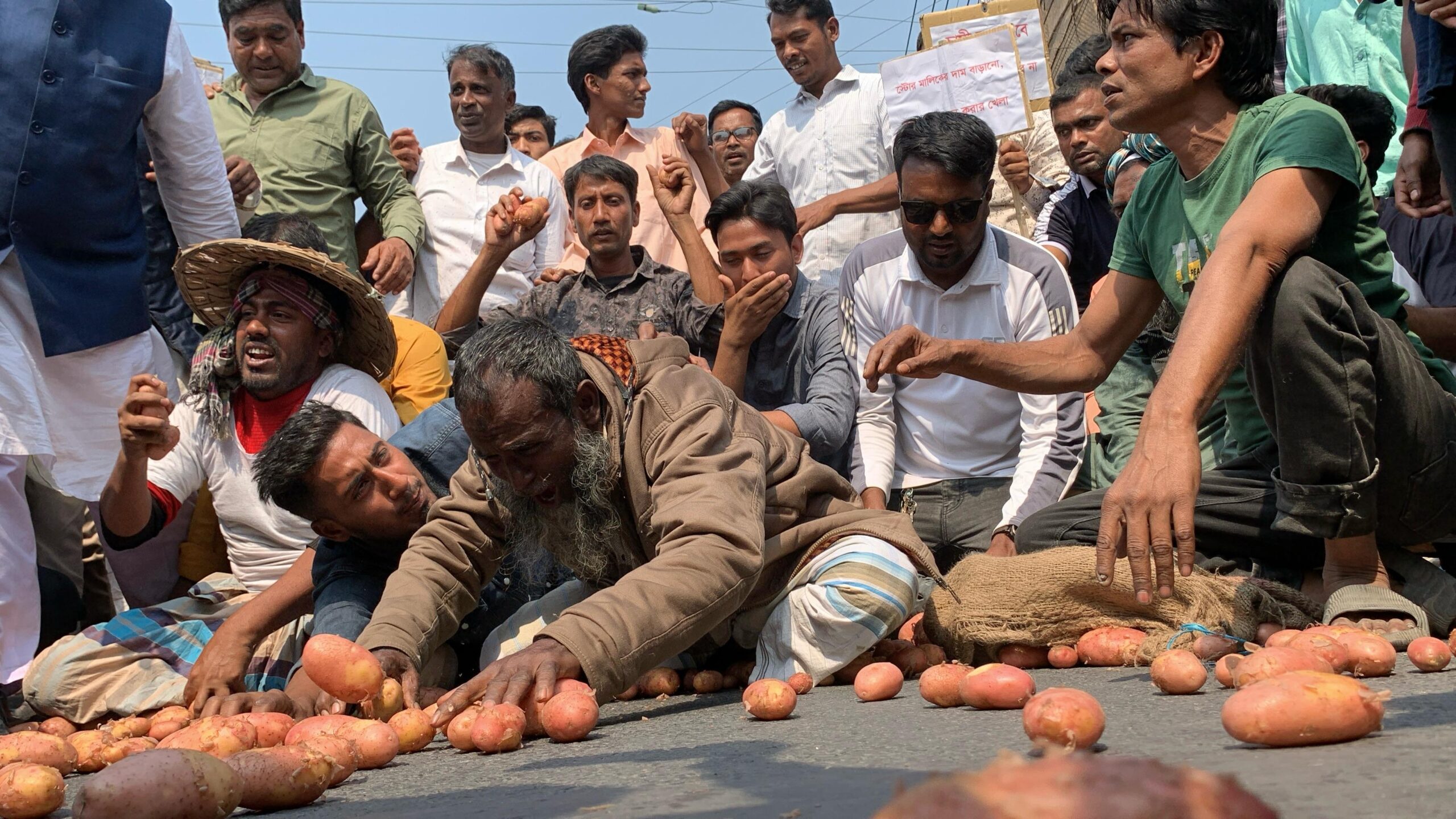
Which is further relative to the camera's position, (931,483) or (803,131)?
(803,131)

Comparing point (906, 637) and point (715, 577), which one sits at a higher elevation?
point (715, 577)

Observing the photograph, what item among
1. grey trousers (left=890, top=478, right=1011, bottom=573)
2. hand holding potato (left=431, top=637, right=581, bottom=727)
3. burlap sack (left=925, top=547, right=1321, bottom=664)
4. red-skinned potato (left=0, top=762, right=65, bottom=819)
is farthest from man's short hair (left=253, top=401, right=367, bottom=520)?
grey trousers (left=890, top=478, right=1011, bottom=573)

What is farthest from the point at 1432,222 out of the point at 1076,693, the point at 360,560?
the point at 360,560

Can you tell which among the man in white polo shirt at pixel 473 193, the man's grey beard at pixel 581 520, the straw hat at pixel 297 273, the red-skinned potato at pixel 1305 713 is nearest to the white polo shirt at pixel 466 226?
the man in white polo shirt at pixel 473 193

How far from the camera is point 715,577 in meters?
3.28

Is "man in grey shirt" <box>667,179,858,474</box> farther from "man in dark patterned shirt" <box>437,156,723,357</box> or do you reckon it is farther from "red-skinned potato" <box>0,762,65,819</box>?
"red-skinned potato" <box>0,762,65,819</box>

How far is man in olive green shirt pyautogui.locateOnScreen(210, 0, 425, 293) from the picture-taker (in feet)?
21.1

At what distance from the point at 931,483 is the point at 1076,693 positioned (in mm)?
3208

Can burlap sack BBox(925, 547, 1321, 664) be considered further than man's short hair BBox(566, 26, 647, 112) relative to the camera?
No

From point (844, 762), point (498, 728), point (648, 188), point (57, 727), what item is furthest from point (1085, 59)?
point (57, 727)

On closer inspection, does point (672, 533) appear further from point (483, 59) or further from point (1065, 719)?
point (483, 59)

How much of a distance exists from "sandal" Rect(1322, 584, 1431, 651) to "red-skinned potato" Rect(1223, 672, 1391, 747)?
4.63 feet

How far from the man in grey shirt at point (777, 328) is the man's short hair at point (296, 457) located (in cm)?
178

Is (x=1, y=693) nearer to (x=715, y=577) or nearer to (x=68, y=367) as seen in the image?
(x=68, y=367)
